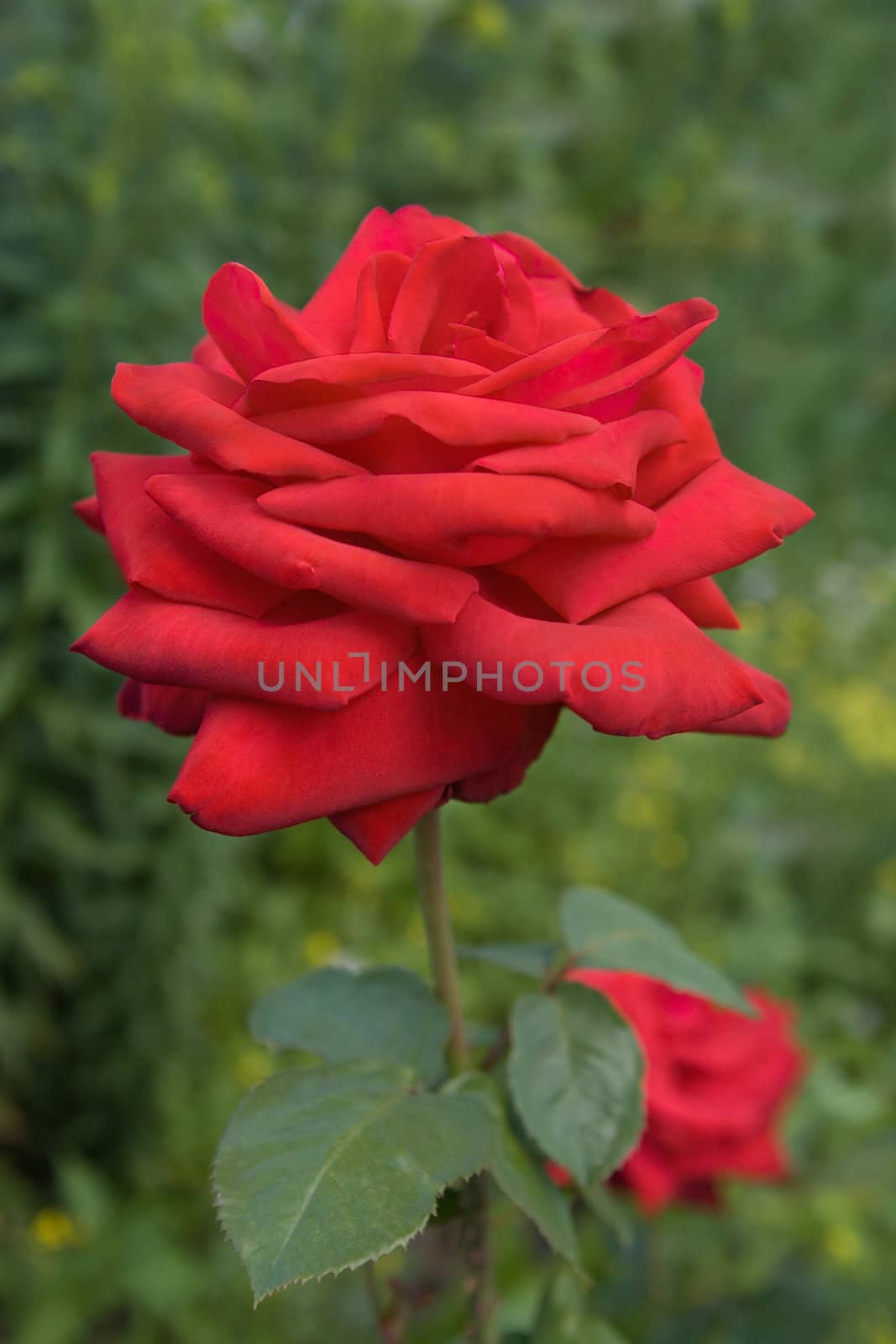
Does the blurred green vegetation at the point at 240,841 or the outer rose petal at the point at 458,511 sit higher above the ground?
the outer rose petal at the point at 458,511

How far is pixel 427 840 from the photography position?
14.9 inches

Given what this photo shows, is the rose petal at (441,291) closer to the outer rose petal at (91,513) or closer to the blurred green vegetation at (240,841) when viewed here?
the outer rose petal at (91,513)

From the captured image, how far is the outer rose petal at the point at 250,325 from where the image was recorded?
0.35m

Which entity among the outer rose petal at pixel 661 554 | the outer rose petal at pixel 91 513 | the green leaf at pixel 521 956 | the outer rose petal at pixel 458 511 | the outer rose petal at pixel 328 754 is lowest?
the green leaf at pixel 521 956

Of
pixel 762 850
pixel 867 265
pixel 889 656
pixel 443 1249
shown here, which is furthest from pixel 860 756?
pixel 867 265

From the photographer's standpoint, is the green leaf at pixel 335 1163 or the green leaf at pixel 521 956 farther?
the green leaf at pixel 521 956

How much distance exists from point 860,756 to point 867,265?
2410 millimetres

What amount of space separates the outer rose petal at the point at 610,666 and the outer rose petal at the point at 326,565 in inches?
0.4

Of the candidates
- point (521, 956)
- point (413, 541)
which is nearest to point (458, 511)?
point (413, 541)

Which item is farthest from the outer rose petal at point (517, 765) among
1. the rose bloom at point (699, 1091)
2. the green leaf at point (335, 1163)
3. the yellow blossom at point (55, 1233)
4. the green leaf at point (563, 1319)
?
the yellow blossom at point (55, 1233)

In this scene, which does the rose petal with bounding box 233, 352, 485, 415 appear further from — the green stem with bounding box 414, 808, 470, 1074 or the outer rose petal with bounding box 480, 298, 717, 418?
the green stem with bounding box 414, 808, 470, 1074

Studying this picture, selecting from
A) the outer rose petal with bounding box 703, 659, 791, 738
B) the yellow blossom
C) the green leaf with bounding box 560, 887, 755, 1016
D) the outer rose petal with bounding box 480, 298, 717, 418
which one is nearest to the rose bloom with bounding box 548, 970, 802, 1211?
the green leaf with bounding box 560, 887, 755, 1016

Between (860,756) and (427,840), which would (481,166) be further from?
(427,840)

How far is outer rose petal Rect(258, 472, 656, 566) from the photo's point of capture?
306mm
